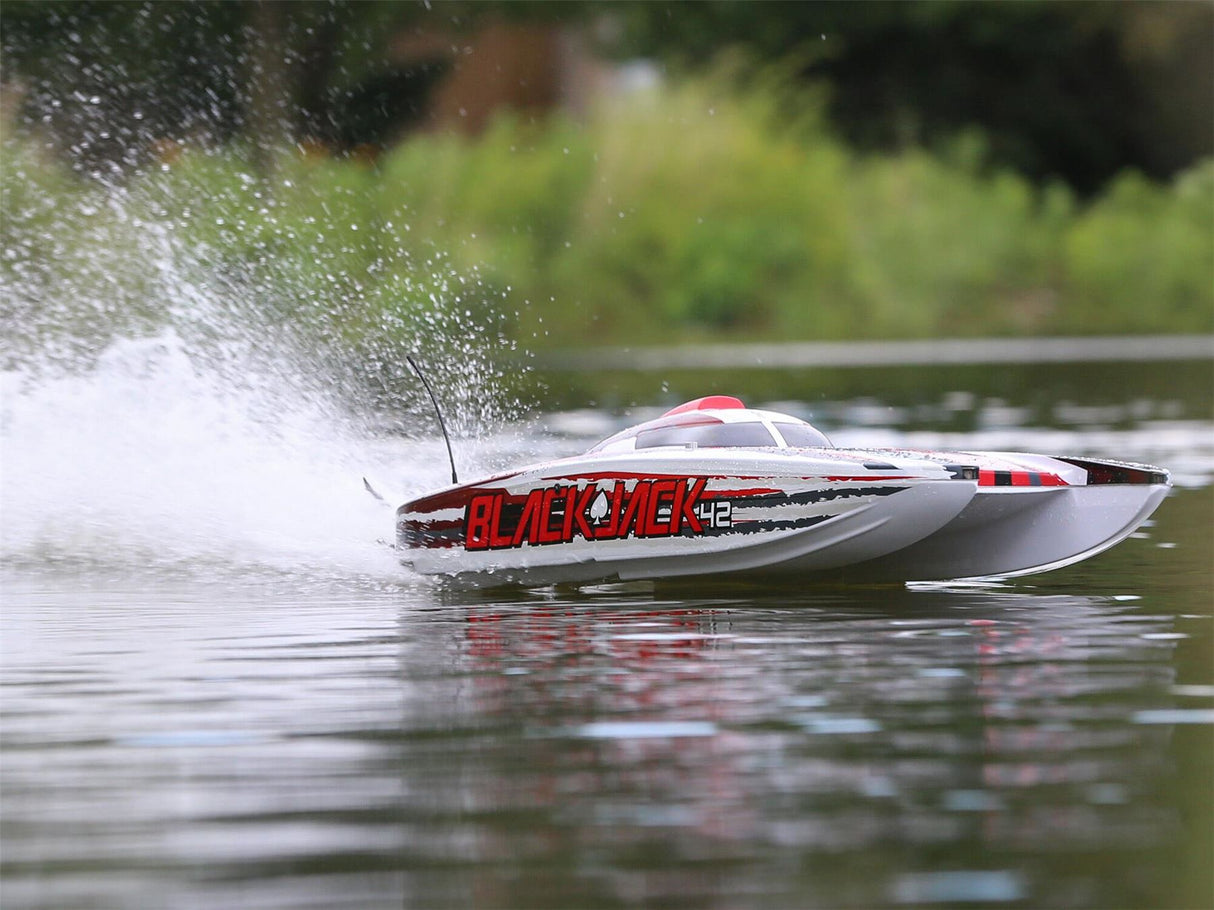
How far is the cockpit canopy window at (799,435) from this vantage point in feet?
39.8

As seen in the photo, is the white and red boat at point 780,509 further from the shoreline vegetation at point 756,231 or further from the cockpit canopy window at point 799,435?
the shoreline vegetation at point 756,231

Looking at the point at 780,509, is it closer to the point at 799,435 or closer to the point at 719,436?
the point at 719,436

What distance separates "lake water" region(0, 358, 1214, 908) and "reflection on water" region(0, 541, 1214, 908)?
2 centimetres

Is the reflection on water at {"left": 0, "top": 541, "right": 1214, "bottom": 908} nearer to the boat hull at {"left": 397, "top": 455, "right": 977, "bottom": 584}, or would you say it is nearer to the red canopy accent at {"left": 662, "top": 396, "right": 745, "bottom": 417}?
the boat hull at {"left": 397, "top": 455, "right": 977, "bottom": 584}

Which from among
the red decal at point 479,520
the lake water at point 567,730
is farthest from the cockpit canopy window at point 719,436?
the red decal at point 479,520

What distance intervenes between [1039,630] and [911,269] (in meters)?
36.6

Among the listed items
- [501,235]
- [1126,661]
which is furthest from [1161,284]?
[1126,661]

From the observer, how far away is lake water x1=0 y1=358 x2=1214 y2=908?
6.05 m

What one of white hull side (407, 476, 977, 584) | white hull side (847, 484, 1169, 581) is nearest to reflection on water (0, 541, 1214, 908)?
white hull side (407, 476, 977, 584)

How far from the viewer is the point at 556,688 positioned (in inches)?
343

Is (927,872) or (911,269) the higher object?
(911,269)

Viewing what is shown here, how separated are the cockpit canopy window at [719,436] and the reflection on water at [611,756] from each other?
48.2 inches

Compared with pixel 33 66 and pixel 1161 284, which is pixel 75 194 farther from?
pixel 1161 284

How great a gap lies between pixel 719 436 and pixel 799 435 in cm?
44
